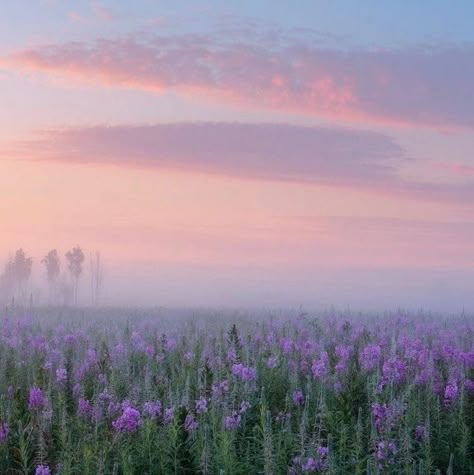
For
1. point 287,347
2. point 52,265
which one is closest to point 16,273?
point 52,265

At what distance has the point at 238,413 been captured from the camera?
8.48 metres

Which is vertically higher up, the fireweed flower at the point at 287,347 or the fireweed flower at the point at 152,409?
the fireweed flower at the point at 287,347

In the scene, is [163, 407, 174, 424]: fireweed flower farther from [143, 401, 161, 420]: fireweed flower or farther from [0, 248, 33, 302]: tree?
[0, 248, 33, 302]: tree

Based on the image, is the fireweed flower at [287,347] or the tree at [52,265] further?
the tree at [52,265]

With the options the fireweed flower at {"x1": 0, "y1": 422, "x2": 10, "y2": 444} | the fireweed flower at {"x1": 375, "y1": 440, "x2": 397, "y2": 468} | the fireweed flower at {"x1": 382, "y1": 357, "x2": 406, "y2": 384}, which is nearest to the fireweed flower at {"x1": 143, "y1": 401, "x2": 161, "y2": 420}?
the fireweed flower at {"x1": 0, "y1": 422, "x2": 10, "y2": 444}

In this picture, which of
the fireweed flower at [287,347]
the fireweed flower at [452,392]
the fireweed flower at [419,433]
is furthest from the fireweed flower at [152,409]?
the fireweed flower at [287,347]

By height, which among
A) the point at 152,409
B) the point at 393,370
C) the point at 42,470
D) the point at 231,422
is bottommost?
the point at 42,470

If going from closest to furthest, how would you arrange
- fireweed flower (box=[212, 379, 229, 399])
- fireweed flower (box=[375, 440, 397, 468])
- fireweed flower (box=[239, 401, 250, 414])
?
1. fireweed flower (box=[375, 440, 397, 468])
2. fireweed flower (box=[239, 401, 250, 414])
3. fireweed flower (box=[212, 379, 229, 399])

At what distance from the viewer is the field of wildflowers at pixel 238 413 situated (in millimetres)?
7160

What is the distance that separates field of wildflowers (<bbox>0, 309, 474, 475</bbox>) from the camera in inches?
282

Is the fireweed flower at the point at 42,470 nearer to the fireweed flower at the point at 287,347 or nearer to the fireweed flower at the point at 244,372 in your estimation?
the fireweed flower at the point at 244,372

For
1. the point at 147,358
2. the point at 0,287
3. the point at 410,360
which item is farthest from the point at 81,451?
the point at 0,287

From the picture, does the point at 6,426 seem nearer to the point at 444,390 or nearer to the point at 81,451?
the point at 81,451

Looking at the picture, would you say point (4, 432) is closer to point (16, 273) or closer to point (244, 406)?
point (244, 406)
